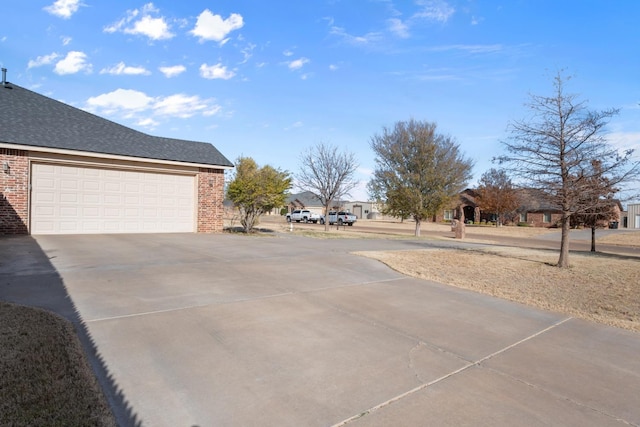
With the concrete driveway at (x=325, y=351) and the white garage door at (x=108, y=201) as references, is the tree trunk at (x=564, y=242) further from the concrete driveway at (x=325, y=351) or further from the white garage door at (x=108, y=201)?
the white garage door at (x=108, y=201)

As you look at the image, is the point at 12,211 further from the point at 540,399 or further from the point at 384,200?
the point at 384,200

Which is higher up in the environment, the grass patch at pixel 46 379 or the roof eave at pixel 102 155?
the roof eave at pixel 102 155

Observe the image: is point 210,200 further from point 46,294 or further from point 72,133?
point 46,294

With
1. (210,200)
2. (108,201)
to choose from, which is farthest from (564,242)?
(108,201)

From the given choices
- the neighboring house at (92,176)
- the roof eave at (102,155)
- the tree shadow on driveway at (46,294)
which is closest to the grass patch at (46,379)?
the tree shadow on driveway at (46,294)

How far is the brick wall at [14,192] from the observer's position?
12875mm

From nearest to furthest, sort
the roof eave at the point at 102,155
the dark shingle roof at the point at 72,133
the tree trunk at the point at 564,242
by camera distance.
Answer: the tree trunk at the point at 564,242 < the roof eave at the point at 102,155 < the dark shingle roof at the point at 72,133

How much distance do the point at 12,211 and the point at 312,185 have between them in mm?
15285

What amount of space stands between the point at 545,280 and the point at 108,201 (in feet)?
49.5

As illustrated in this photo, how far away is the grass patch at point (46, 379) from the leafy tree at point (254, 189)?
1341 cm

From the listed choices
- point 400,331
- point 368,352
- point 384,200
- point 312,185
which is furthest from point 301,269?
point 384,200

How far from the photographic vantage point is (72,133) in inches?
584

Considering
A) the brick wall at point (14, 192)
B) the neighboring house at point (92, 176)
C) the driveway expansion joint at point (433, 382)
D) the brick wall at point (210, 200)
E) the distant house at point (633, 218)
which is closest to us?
the driveway expansion joint at point (433, 382)

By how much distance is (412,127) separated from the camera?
80.7 feet
